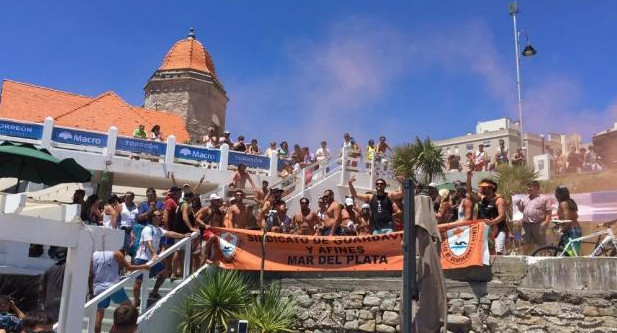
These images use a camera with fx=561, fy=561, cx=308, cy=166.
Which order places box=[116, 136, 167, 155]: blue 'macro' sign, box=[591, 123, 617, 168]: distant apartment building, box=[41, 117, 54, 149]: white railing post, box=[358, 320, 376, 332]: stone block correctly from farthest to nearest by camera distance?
box=[591, 123, 617, 168]: distant apartment building
box=[116, 136, 167, 155]: blue 'macro' sign
box=[41, 117, 54, 149]: white railing post
box=[358, 320, 376, 332]: stone block

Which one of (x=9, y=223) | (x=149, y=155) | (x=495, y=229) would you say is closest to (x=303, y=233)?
(x=495, y=229)

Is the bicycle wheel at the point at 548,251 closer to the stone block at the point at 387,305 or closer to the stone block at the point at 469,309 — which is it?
the stone block at the point at 469,309

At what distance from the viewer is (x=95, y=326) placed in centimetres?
784

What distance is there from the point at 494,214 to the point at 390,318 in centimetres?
246

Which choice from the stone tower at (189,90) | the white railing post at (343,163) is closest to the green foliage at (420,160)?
the white railing post at (343,163)

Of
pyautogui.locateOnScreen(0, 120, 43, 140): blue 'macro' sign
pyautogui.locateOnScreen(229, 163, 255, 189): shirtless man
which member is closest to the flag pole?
pyautogui.locateOnScreen(229, 163, 255, 189): shirtless man

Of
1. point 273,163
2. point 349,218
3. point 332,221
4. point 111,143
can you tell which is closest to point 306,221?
point 332,221

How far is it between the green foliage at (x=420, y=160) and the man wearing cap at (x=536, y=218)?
25.8 ft

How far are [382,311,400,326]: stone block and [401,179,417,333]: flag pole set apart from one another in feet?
13.5

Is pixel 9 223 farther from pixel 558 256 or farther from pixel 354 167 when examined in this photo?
pixel 354 167

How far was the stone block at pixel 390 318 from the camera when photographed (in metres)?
9.31

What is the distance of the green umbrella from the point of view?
23.3ft

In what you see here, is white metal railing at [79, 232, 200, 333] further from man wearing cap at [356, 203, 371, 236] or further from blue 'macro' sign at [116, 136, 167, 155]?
blue 'macro' sign at [116, 136, 167, 155]

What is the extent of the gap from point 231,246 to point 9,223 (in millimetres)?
5964
